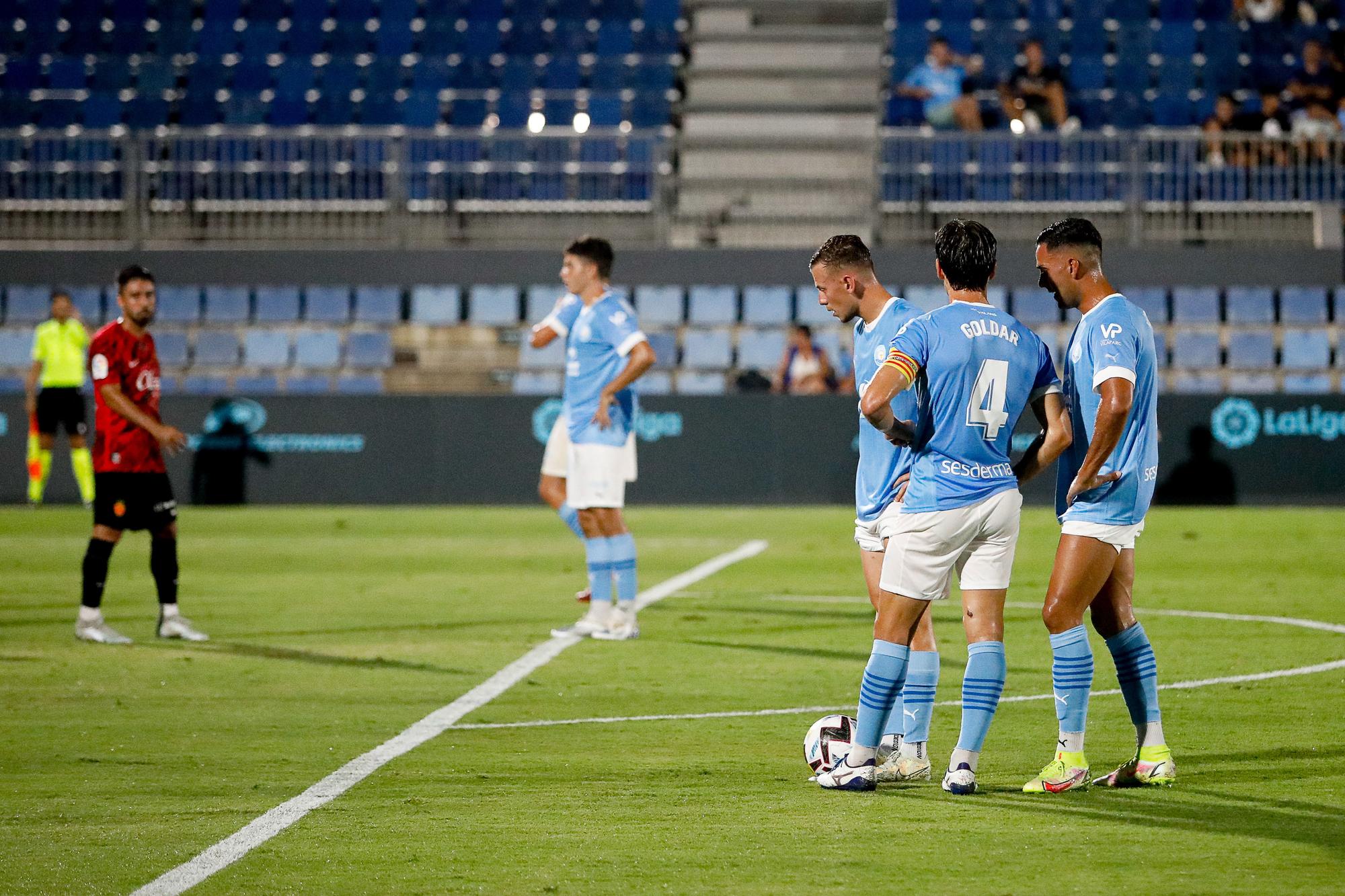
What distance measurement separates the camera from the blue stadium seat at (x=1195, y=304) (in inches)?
987

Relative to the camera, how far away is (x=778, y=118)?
1110 inches

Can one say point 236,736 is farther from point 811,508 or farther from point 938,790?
point 811,508

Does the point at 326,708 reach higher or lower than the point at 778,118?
lower

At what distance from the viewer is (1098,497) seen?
6.22 metres

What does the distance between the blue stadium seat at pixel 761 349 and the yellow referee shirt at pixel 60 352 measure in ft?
28.5

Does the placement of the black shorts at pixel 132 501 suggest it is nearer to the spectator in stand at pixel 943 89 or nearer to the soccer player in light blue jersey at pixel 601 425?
the soccer player in light blue jersey at pixel 601 425

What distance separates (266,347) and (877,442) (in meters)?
19.9

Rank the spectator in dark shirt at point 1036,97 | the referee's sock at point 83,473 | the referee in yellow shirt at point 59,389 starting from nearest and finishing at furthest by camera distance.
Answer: the referee in yellow shirt at point 59,389 < the referee's sock at point 83,473 < the spectator in dark shirt at point 1036,97

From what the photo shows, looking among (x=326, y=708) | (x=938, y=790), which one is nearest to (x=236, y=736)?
(x=326, y=708)

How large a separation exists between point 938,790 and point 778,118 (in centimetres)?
2290

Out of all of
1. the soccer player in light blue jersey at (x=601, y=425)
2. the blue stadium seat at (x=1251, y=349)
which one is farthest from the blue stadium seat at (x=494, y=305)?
the soccer player in light blue jersey at (x=601, y=425)

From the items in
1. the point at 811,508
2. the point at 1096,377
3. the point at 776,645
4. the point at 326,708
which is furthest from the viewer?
the point at 811,508

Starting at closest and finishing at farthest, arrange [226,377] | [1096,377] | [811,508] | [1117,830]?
[1117,830] < [1096,377] < [811,508] < [226,377]

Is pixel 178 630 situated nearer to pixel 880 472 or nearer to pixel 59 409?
pixel 880 472
